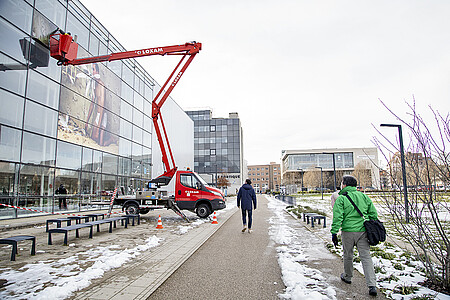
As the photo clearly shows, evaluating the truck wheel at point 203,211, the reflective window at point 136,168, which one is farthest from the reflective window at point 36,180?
the reflective window at point 136,168

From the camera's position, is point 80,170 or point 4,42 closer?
point 4,42

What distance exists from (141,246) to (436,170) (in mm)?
6820

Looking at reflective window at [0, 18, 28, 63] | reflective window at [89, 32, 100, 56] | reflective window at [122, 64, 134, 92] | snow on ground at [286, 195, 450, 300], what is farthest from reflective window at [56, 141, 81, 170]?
snow on ground at [286, 195, 450, 300]

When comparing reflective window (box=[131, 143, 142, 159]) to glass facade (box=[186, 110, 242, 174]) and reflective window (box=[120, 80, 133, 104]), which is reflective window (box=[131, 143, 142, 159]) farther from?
glass facade (box=[186, 110, 242, 174])

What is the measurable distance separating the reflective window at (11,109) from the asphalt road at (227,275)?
11.8 m

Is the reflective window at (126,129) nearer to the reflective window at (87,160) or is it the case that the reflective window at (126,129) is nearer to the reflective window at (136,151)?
the reflective window at (136,151)

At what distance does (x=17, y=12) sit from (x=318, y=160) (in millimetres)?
105424

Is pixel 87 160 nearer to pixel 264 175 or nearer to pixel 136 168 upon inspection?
pixel 136 168

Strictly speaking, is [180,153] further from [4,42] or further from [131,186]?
[4,42]

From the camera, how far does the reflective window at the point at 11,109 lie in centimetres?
1352

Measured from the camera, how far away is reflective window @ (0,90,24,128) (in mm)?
13523

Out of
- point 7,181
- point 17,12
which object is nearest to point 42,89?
point 17,12

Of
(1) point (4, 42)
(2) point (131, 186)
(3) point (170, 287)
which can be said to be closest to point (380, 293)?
(3) point (170, 287)

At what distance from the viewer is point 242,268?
231 inches
